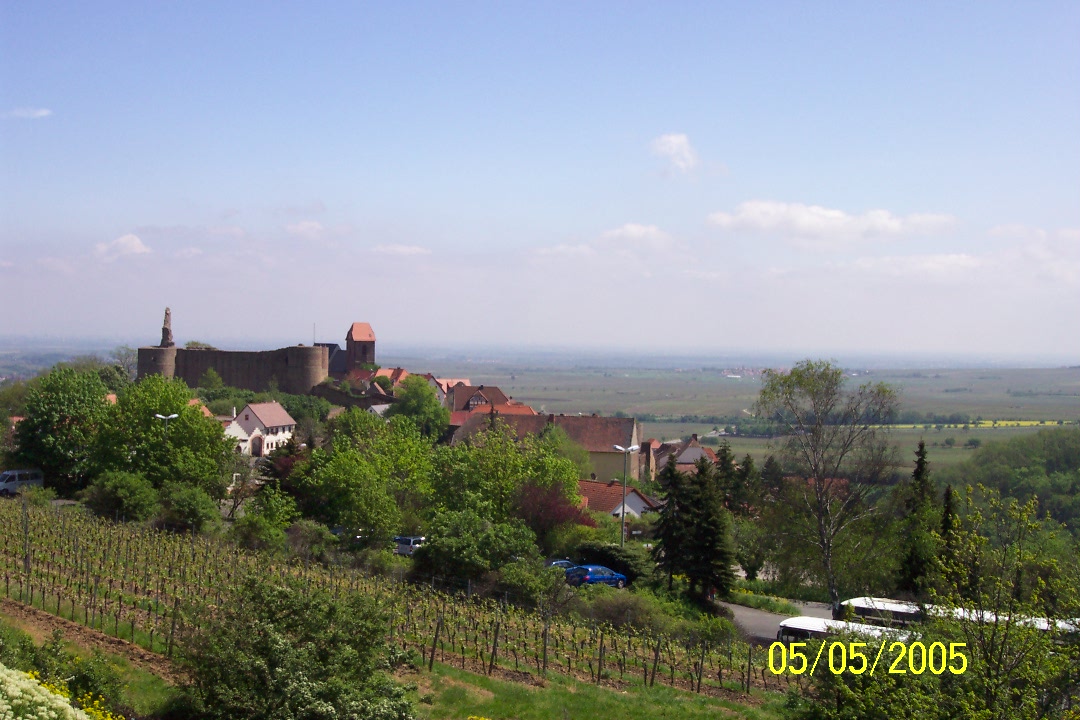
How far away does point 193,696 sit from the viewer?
12.3 metres

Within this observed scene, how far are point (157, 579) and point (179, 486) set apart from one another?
30.6 feet

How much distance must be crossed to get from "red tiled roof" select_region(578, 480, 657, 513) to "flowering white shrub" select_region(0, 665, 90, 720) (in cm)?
2966

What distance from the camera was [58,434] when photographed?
3672 cm

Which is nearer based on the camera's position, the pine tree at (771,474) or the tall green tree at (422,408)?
the pine tree at (771,474)

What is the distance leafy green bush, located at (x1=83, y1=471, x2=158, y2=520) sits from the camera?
27766 millimetres

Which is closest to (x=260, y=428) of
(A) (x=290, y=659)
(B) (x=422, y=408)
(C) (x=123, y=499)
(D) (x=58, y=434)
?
(B) (x=422, y=408)

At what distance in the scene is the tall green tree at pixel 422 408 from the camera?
6325 cm

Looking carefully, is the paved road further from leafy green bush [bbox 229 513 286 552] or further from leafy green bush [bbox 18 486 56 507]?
leafy green bush [bbox 18 486 56 507]

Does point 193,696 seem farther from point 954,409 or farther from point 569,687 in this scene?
point 954,409

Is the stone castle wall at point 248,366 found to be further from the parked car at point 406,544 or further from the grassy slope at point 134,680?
the grassy slope at point 134,680

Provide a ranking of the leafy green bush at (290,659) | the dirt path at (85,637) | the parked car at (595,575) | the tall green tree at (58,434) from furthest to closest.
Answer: the tall green tree at (58,434) < the parked car at (595,575) < the dirt path at (85,637) < the leafy green bush at (290,659)

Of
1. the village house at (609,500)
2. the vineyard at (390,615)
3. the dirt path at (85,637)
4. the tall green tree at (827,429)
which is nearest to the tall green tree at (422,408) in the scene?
the village house at (609,500)

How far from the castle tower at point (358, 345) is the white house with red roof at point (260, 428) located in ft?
85.3
